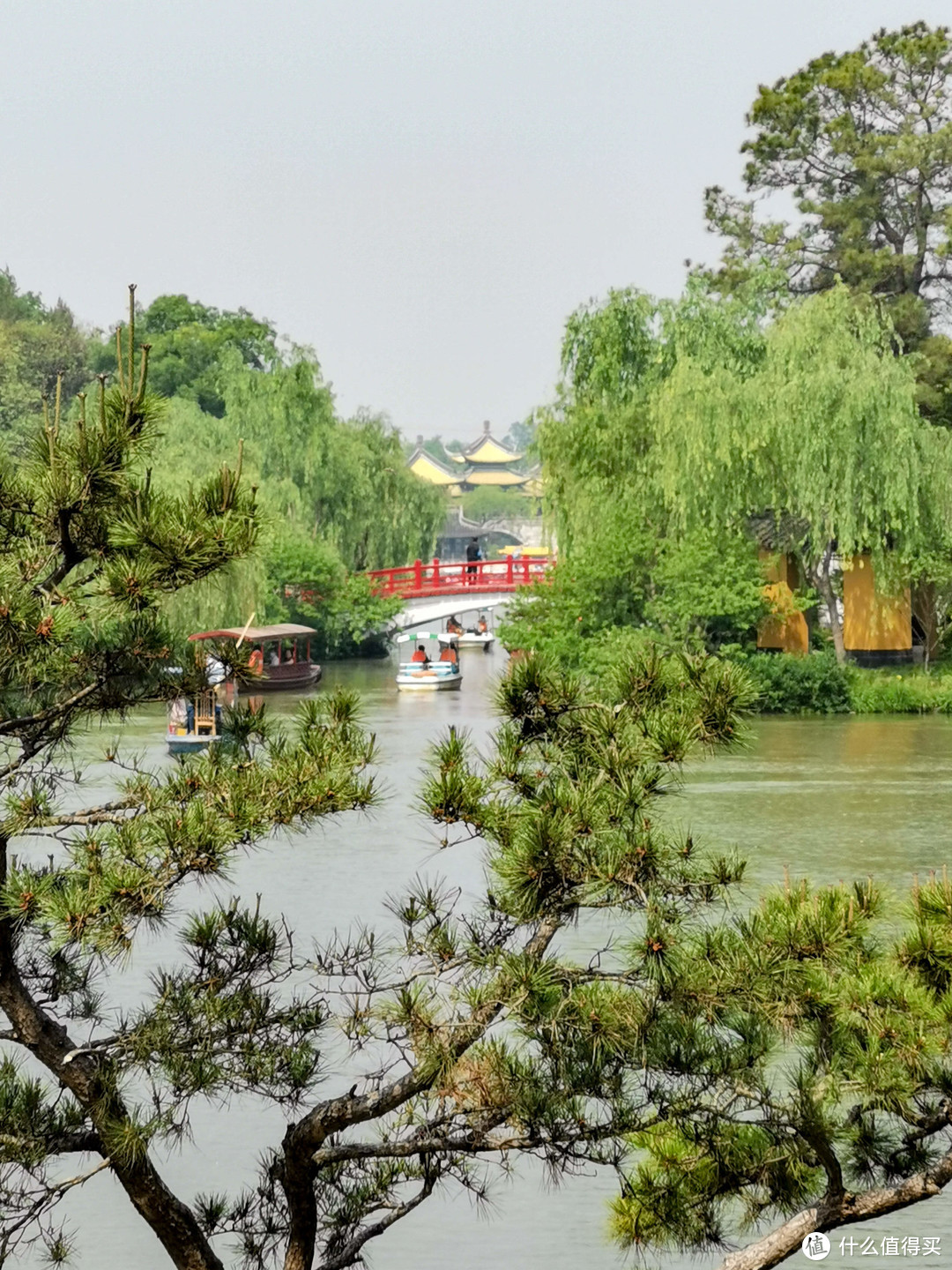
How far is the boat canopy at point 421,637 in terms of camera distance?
3381cm

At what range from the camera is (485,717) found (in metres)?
25.7

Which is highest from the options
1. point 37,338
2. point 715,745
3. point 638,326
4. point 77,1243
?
point 37,338

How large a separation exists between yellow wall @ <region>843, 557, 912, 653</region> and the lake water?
203 centimetres

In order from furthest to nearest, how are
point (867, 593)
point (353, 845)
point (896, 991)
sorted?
point (867, 593)
point (353, 845)
point (896, 991)

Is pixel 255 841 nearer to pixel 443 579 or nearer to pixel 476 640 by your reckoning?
pixel 443 579

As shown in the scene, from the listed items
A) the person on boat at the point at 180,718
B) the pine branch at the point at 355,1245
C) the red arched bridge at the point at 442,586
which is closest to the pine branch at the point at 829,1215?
the pine branch at the point at 355,1245

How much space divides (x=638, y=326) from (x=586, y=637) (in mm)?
4015

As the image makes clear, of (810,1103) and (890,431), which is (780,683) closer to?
(890,431)

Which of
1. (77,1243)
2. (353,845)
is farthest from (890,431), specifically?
(77,1243)

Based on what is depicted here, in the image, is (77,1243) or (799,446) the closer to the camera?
(77,1243)

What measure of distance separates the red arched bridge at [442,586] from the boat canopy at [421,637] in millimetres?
315

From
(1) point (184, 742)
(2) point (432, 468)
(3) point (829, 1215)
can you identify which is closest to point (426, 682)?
(1) point (184, 742)

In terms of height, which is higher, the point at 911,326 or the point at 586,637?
the point at 911,326

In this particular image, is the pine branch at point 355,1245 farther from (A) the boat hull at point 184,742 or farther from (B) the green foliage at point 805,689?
(B) the green foliage at point 805,689
